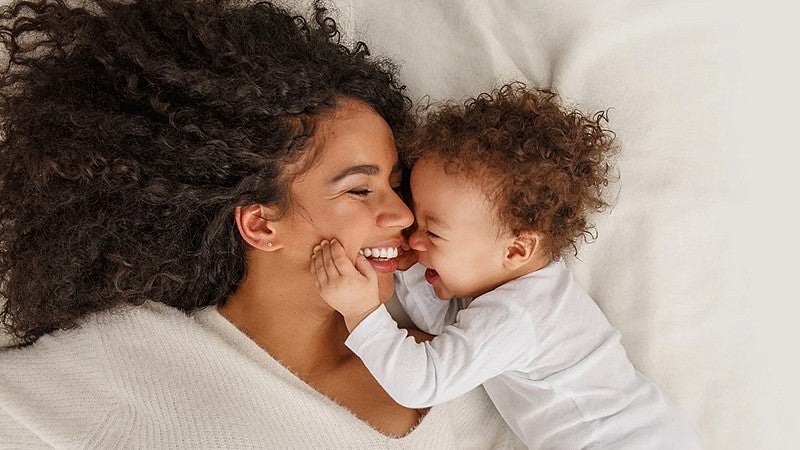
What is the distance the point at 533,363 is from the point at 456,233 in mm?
370

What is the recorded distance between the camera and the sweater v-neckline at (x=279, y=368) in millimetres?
2057

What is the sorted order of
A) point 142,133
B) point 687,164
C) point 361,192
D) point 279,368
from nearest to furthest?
point 142,133
point 361,192
point 279,368
point 687,164

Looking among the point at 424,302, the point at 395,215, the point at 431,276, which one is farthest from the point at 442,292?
the point at 395,215

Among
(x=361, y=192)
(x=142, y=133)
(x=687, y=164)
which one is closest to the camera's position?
(x=142, y=133)

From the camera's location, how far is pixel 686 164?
7.32 feet

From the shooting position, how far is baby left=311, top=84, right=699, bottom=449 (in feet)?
6.21

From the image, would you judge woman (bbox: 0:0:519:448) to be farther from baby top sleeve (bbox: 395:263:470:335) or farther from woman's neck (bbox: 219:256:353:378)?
baby top sleeve (bbox: 395:263:470:335)

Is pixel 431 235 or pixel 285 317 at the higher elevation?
pixel 431 235

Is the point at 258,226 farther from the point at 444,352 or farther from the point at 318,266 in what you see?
the point at 444,352

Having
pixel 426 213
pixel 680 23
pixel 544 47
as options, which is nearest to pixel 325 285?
pixel 426 213

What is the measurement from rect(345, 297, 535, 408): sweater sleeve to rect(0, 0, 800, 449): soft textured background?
1.42 ft

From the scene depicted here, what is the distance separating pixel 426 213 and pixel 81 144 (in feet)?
2.58

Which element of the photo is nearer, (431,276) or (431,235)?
(431,235)

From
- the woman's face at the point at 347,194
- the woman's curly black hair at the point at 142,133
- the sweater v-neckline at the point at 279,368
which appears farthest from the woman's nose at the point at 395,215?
the sweater v-neckline at the point at 279,368
